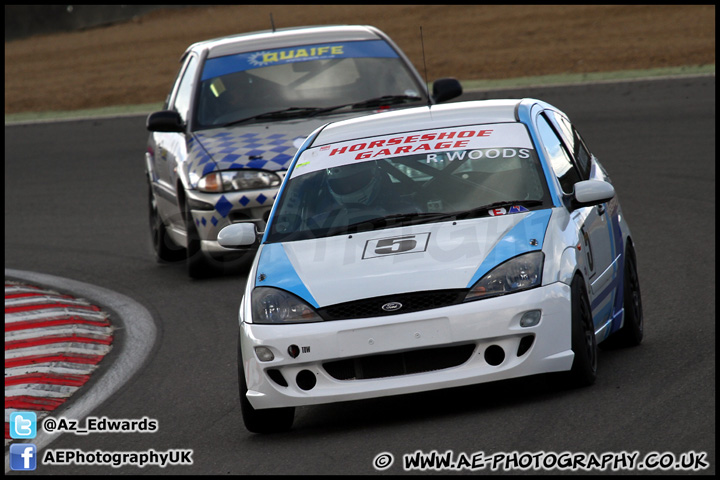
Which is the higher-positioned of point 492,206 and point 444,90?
point 492,206

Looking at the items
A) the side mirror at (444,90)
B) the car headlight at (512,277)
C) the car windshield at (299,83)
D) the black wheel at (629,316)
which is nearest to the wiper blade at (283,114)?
the car windshield at (299,83)

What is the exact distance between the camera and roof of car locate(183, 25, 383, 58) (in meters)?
11.9

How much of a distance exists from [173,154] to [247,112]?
0.73 m

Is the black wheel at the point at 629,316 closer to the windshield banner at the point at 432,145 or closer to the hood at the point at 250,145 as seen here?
the windshield banner at the point at 432,145

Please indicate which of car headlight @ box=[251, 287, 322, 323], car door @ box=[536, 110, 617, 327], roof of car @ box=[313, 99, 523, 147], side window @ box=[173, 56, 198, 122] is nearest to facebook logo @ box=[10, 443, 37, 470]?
car headlight @ box=[251, 287, 322, 323]

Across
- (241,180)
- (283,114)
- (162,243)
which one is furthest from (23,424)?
(162,243)

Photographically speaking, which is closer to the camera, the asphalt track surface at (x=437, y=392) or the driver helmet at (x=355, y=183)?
the asphalt track surface at (x=437, y=392)

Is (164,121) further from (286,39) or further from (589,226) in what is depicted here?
(589,226)

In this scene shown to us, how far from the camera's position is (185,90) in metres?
12.0

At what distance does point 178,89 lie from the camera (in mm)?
12414

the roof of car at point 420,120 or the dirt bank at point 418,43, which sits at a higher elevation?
the roof of car at point 420,120

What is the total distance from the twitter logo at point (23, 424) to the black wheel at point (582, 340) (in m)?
2.77

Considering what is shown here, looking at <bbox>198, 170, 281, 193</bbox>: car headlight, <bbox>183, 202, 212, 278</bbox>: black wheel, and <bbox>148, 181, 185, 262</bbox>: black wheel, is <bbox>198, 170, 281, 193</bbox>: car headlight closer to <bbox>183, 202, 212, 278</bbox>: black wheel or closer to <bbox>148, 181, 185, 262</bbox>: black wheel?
<bbox>183, 202, 212, 278</bbox>: black wheel

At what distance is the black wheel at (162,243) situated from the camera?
1201 centimetres
